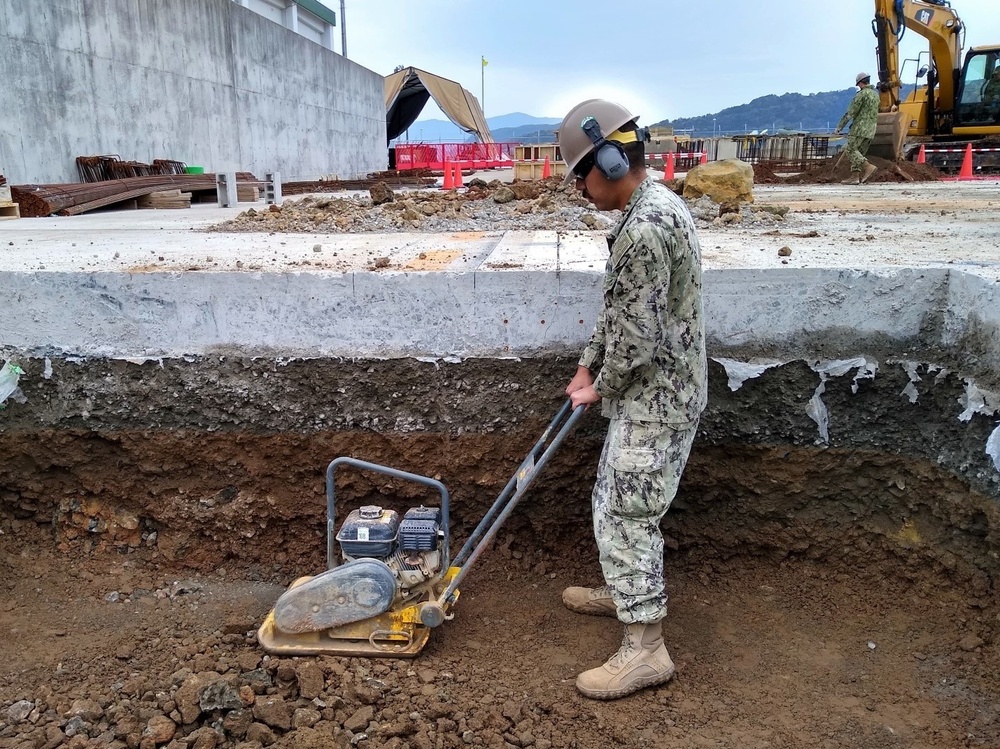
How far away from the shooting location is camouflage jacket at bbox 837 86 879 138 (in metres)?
14.2

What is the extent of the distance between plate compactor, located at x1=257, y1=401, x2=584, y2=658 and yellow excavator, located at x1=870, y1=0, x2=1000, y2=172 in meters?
17.8

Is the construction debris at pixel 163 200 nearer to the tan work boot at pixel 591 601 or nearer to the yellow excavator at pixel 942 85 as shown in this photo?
the tan work boot at pixel 591 601

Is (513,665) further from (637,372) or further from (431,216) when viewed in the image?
(431,216)

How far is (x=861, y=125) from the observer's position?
47.4ft

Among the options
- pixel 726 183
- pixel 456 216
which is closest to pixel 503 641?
pixel 456 216

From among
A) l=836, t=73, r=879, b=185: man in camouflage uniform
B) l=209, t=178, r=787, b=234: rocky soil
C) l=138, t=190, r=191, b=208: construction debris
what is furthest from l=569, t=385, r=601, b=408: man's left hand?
l=836, t=73, r=879, b=185: man in camouflage uniform

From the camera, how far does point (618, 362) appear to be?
2.60 meters

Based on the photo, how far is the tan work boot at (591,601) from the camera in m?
3.47

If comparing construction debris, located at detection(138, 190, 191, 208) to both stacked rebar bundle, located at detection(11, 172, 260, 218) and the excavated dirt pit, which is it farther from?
the excavated dirt pit

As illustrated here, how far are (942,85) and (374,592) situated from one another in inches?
893

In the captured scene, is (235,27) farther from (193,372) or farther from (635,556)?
(635,556)

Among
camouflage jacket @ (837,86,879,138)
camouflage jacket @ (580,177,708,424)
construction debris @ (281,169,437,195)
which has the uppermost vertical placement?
camouflage jacket @ (837,86,879,138)

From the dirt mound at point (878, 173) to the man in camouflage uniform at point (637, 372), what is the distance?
13.9 metres

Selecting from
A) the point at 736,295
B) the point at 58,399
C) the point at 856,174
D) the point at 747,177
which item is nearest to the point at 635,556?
the point at 736,295
